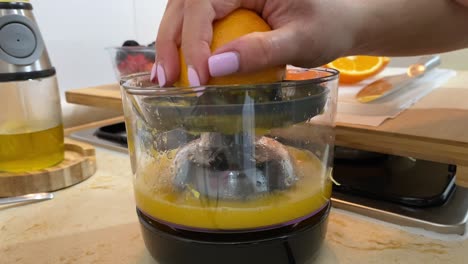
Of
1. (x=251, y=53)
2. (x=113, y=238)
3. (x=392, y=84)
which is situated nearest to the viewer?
(x=251, y=53)

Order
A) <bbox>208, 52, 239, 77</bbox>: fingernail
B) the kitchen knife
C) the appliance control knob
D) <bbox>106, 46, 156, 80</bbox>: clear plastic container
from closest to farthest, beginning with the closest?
<bbox>208, 52, 239, 77</bbox>: fingernail
the appliance control knob
the kitchen knife
<bbox>106, 46, 156, 80</bbox>: clear plastic container

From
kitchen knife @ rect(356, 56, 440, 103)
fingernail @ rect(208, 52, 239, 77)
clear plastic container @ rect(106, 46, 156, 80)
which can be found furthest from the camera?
clear plastic container @ rect(106, 46, 156, 80)

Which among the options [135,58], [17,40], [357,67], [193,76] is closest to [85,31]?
[135,58]

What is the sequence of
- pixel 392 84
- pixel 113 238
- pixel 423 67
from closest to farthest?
1. pixel 113 238
2. pixel 392 84
3. pixel 423 67

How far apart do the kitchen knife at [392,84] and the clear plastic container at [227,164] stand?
11.9 inches

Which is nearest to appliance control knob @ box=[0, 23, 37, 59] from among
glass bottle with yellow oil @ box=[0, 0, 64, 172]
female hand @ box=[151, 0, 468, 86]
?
glass bottle with yellow oil @ box=[0, 0, 64, 172]

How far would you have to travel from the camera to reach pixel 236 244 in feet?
0.99

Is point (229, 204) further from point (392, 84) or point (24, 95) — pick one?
point (392, 84)

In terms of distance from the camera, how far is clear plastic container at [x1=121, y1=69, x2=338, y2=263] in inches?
11.7

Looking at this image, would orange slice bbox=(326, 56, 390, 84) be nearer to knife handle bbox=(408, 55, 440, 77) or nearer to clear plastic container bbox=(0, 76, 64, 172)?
knife handle bbox=(408, 55, 440, 77)

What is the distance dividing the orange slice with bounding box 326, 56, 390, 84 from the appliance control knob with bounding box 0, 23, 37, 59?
493mm

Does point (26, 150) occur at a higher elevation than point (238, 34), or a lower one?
lower

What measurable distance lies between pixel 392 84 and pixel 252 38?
0.48m

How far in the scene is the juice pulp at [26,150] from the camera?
1.72 feet
